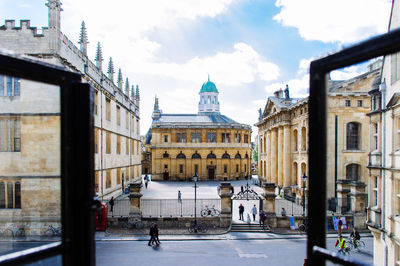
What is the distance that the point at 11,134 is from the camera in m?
2.26

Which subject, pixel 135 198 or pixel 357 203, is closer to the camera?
pixel 357 203

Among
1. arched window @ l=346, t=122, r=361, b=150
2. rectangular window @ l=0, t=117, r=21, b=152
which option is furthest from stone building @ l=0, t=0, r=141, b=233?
arched window @ l=346, t=122, r=361, b=150

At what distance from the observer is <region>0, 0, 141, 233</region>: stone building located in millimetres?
2102

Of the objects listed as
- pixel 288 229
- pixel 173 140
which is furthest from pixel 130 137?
pixel 288 229

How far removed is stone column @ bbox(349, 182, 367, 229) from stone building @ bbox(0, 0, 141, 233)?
17.4 metres

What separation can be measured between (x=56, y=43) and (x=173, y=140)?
118 feet

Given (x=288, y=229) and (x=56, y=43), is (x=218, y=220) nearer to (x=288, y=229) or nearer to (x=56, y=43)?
(x=288, y=229)

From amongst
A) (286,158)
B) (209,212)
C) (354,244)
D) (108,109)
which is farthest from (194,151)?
(354,244)

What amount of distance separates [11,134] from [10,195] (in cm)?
78

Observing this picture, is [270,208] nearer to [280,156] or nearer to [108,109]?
[280,156]

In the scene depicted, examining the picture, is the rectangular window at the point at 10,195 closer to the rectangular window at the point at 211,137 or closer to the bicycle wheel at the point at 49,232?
the bicycle wheel at the point at 49,232

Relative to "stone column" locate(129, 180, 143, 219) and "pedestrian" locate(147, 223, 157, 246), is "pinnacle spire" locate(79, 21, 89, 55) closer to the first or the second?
"stone column" locate(129, 180, 143, 219)

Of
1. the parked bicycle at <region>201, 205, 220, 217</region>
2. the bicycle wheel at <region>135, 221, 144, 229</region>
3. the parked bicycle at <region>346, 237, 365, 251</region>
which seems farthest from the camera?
the parked bicycle at <region>201, 205, 220, 217</region>

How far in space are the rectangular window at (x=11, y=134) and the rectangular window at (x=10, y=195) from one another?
35 centimetres
